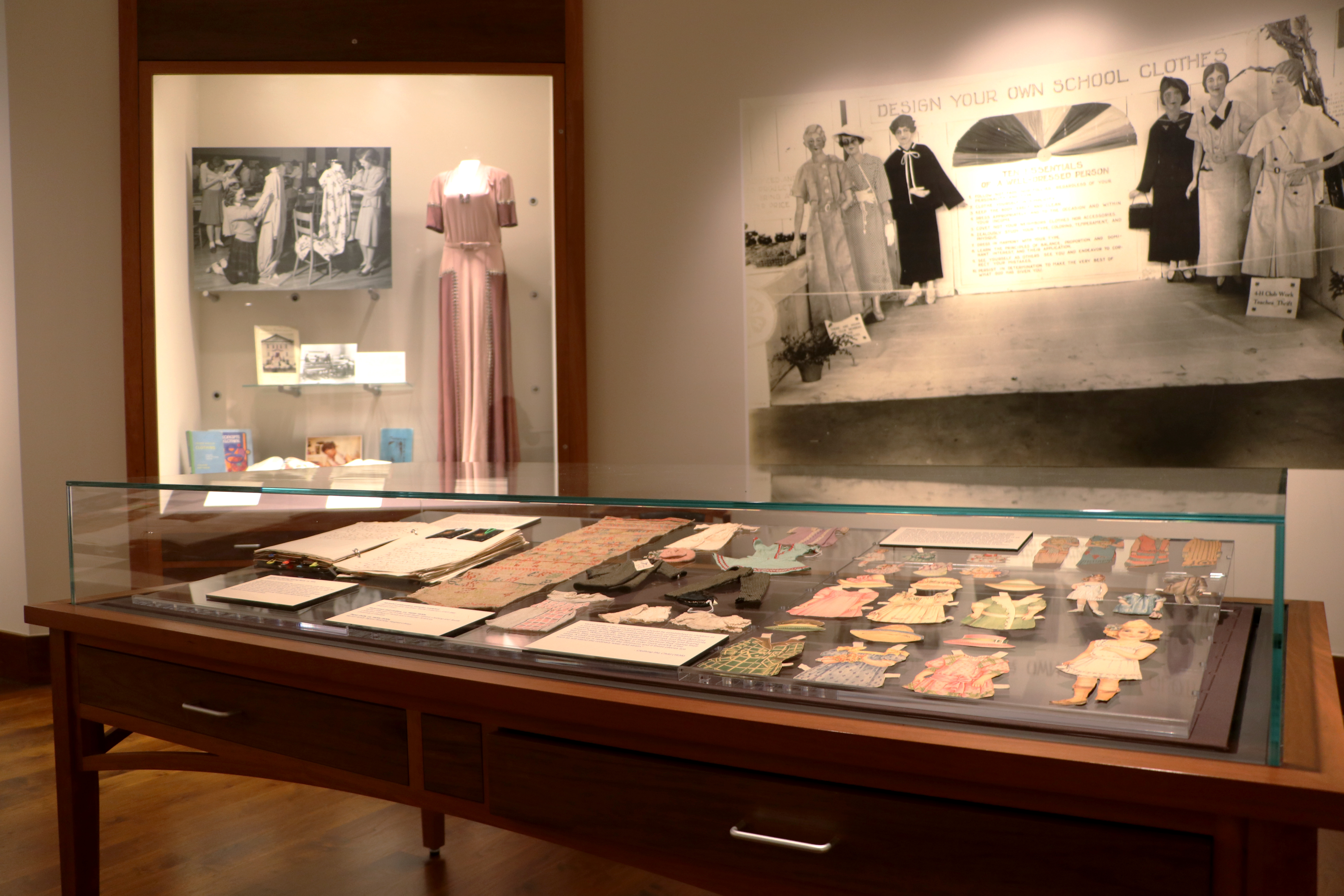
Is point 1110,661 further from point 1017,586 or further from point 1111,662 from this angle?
point 1017,586

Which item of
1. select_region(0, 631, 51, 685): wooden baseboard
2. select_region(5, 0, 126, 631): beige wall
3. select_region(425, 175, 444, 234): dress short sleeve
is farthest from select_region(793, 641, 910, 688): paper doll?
select_region(0, 631, 51, 685): wooden baseboard

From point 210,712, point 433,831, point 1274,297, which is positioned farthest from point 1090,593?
point 1274,297

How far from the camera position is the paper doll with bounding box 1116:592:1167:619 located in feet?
3.87

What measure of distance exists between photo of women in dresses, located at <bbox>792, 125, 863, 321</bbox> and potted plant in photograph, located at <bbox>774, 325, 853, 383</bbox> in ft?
0.23

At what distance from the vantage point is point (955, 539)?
4.26 feet

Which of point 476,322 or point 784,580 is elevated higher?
point 476,322

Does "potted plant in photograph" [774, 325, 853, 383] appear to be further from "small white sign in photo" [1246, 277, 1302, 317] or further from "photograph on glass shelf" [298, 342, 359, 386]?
"photograph on glass shelf" [298, 342, 359, 386]

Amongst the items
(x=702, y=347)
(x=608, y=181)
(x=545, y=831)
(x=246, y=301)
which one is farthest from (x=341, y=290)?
(x=545, y=831)

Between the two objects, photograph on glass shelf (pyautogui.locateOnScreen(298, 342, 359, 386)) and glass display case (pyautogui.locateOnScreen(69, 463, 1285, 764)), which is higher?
photograph on glass shelf (pyautogui.locateOnScreen(298, 342, 359, 386))

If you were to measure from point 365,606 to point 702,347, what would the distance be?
2199 mm

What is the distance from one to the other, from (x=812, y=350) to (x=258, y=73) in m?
2.28

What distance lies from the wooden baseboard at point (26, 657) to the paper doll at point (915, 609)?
374 cm

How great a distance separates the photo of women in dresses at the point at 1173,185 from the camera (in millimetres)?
2822

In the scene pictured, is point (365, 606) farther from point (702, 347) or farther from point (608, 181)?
point (608, 181)
